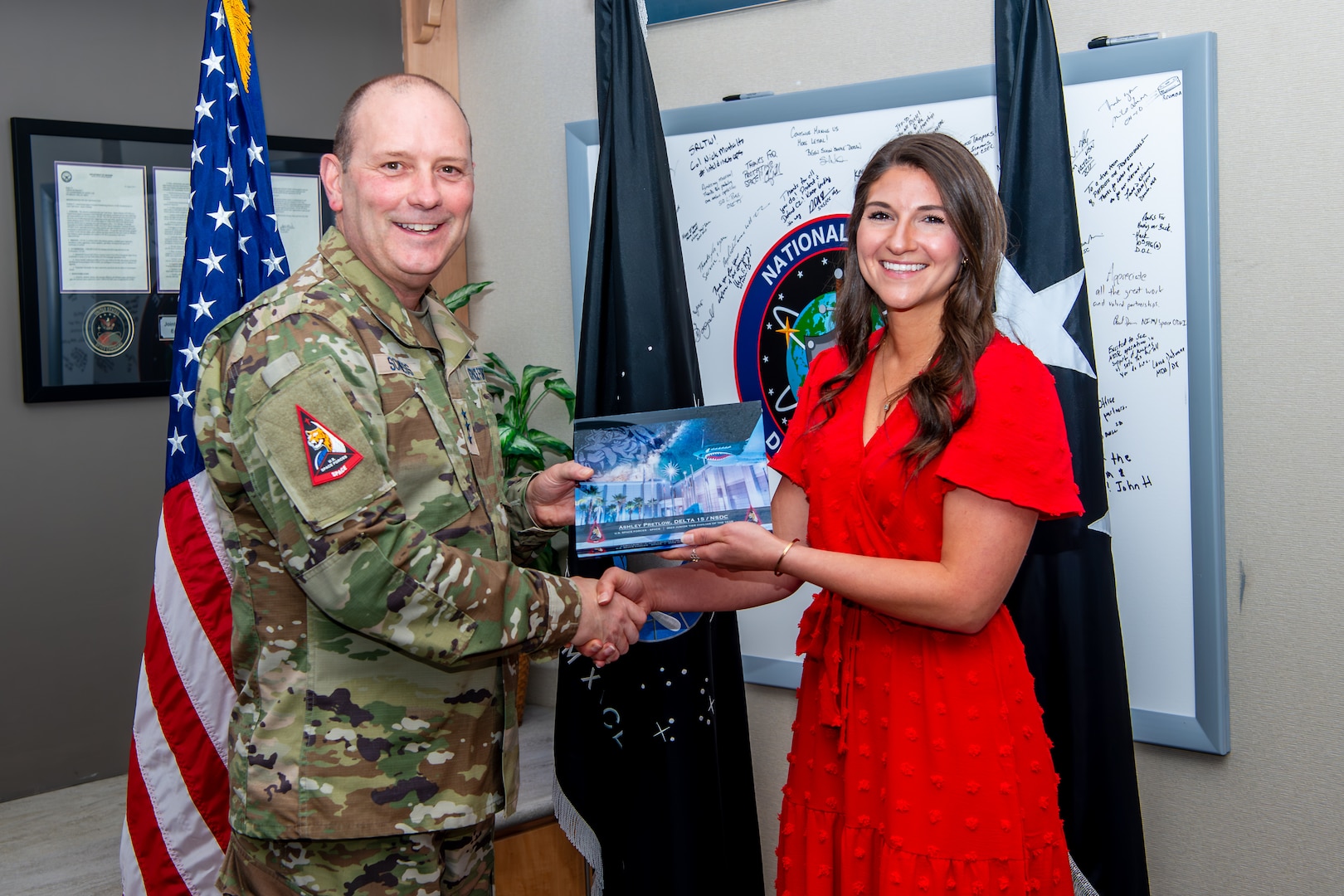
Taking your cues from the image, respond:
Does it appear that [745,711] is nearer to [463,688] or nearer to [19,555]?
[463,688]

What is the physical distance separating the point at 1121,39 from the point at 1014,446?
98 cm

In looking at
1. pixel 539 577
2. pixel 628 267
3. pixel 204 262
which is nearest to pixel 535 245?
pixel 628 267

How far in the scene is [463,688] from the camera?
4.96 ft

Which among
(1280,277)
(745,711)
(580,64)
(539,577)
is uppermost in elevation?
(580,64)

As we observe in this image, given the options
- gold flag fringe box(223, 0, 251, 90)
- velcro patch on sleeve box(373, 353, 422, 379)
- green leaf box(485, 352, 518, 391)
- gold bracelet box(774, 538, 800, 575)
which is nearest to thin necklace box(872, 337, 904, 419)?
gold bracelet box(774, 538, 800, 575)

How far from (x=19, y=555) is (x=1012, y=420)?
2950 mm

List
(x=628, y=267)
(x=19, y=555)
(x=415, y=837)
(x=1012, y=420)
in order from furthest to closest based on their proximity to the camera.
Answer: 1. (x=19, y=555)
2. (x=628, y=267)
3. (x=415, y=837)
4. (x=1012, y=420)

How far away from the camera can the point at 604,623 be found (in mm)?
1670

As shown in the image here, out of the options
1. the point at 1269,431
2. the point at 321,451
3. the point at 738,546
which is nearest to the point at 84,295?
the point at 321,451

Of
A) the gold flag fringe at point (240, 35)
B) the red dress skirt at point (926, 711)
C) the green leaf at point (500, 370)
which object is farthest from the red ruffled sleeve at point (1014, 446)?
the gold flag fringe at point (240, 35)

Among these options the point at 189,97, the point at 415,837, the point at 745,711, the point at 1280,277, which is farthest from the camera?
the point at 189,97

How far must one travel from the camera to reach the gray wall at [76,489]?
116 inches

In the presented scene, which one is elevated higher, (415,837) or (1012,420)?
(1012,420)

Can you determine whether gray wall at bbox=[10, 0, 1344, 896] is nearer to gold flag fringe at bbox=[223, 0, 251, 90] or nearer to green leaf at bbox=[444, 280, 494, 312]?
green leaf at bbox=[444, 280, 494, 312]
